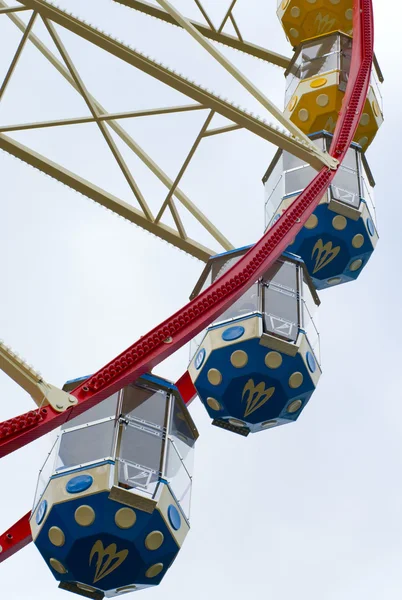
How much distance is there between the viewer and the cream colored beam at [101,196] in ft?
47.4

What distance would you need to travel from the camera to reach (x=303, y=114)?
60.2 ft

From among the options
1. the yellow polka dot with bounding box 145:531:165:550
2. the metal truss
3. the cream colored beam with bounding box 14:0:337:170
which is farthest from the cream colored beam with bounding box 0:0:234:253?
the yellow polka dot with bounding box 145:531:165:550

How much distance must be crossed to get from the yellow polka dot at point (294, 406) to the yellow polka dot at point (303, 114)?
6087 mm

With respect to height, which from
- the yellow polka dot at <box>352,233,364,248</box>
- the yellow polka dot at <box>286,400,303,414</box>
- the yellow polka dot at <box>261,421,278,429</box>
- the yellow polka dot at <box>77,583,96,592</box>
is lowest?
the yellow polka dot at <box>77,583,96,592</box>

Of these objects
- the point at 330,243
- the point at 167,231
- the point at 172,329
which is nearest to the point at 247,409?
the point at 172,329

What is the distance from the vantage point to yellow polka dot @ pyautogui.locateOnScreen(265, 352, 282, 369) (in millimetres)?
13031

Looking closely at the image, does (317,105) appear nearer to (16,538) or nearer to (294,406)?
(294,406)

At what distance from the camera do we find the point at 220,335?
1327 cm

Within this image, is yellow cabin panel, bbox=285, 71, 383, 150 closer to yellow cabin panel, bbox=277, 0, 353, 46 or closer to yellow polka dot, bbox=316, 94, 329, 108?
yellow polka dot, bbox=316, 94, 329, 108

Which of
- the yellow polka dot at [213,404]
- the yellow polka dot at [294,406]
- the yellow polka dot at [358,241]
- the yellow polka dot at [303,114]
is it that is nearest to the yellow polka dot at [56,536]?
the yellow polka dot at [213,404]

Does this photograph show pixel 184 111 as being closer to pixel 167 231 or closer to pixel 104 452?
pixel 167 231

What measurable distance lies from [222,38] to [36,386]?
32.3 ft

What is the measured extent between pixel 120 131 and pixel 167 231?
2.01m

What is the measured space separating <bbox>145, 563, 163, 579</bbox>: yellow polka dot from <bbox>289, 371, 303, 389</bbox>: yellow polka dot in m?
2.65
